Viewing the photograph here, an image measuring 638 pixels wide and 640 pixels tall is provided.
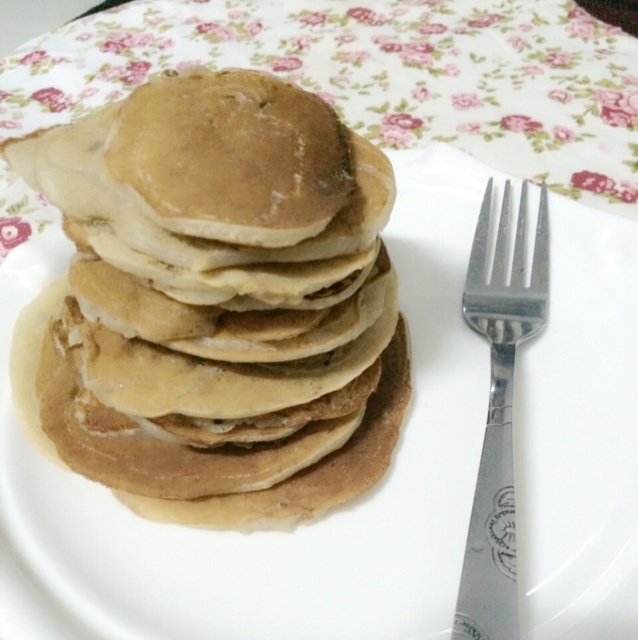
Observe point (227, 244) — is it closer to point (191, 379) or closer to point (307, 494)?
point (191, 379)

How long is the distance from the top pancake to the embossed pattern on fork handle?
0.44 m

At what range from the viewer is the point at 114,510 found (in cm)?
100

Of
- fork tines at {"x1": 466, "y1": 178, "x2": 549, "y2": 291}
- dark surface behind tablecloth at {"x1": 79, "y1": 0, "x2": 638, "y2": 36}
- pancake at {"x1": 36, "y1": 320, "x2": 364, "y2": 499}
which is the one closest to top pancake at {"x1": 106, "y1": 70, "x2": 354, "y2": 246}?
pancake at {"x1": 36, "y1": 320, "x2": 364, "y2": 499}

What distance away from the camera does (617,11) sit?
96.4 inches

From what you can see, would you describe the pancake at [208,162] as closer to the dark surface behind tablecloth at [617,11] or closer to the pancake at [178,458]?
the pancake at [178,458]

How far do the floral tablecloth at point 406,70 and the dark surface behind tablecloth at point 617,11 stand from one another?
0.20ft

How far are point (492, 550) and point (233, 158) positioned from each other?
1.98ft

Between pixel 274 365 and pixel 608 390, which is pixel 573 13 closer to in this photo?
pixel 608 390

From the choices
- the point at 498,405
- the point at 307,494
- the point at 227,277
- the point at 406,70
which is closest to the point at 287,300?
the point at 227,277

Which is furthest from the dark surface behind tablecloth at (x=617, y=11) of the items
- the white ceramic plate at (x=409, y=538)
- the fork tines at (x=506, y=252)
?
the white ceramic plate at (x=409, y=538)

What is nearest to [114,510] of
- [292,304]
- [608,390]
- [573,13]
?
[292,304]

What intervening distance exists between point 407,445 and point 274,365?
27cm

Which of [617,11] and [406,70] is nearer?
[406,70]

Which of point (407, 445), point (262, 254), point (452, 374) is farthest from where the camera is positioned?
point (452, 374)
